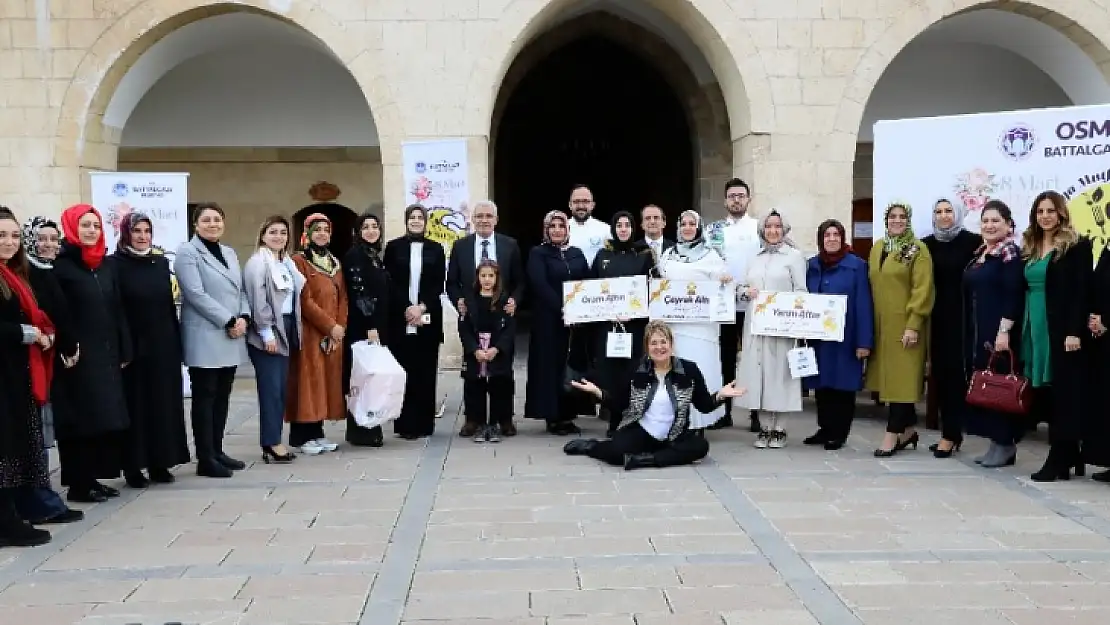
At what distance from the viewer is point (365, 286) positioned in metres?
6.99

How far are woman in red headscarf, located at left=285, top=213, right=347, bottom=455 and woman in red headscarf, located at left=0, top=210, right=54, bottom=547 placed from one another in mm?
1882

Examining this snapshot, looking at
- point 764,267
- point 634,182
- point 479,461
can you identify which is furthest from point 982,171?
point 634,182

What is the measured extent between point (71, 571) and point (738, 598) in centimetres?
302

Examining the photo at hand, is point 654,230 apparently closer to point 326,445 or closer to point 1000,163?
point 1000,163

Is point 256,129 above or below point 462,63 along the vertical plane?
below

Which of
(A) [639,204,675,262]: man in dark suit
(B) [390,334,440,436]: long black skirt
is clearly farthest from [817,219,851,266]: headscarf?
(B) [390,334,440,436]: long black skirt

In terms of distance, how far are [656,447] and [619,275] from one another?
4.67 ft

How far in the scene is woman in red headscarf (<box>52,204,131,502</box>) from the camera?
5.30 meters

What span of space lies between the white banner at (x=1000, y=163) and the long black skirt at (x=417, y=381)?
3.68 m

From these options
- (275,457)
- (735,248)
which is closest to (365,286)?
(275,457)

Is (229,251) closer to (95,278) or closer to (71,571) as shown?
(95,278)

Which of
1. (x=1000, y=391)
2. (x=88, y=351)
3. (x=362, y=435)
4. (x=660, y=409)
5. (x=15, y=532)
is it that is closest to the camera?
(x=15, y=532)

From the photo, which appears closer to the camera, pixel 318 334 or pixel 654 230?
pixel 318 334

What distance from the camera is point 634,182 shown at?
19141 millimetres
